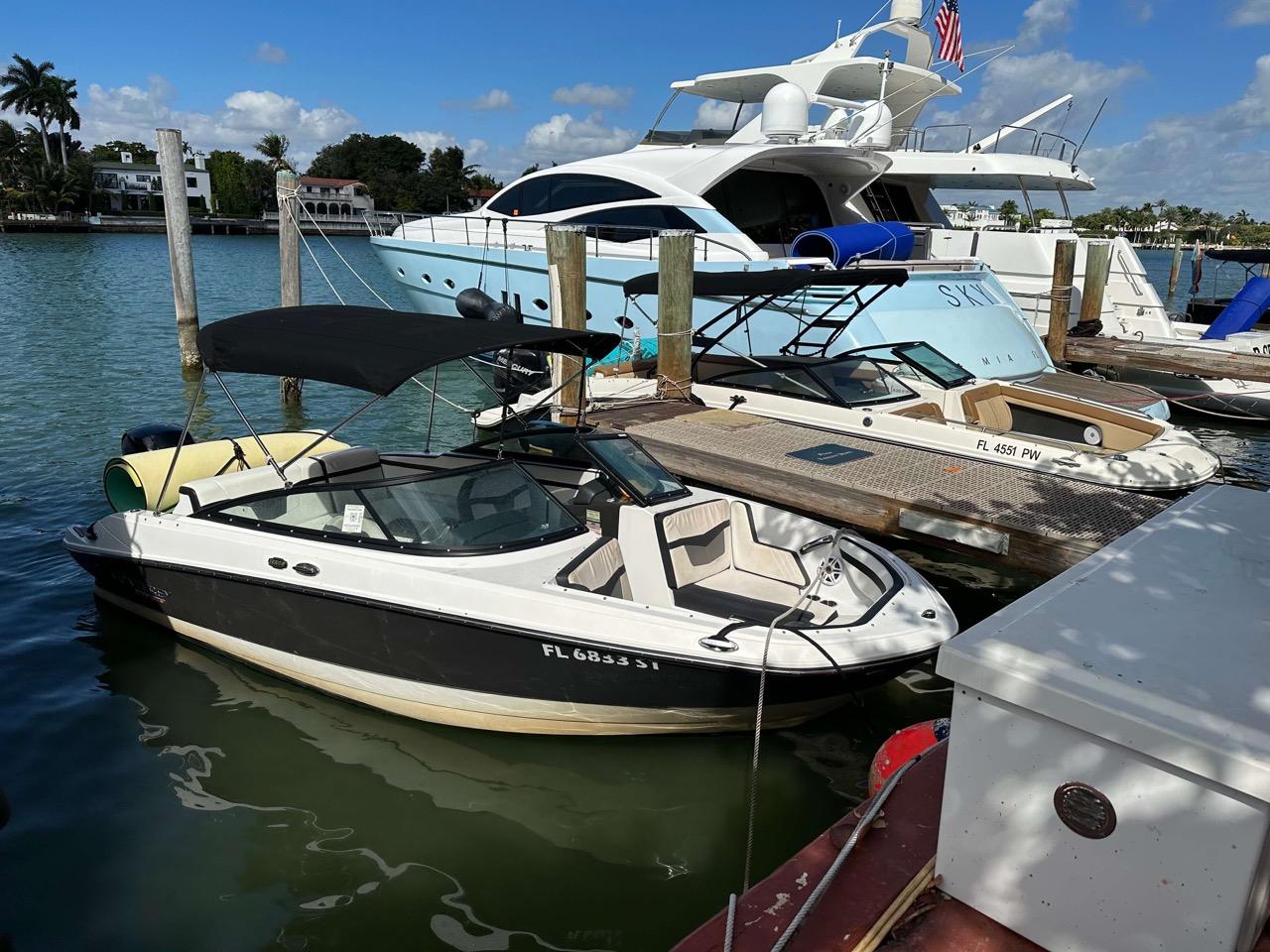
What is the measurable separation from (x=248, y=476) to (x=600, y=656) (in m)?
3.20

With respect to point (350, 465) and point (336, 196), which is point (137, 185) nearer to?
point (336, 196)

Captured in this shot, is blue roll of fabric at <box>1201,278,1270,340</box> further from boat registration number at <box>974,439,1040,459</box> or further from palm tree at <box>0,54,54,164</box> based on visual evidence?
palm tree at <box>0,54,54,164</box>

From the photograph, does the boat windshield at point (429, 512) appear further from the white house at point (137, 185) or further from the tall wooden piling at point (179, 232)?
the white house at point (137, 185)

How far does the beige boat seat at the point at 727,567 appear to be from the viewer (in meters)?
5.68

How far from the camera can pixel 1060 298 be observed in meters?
15.6

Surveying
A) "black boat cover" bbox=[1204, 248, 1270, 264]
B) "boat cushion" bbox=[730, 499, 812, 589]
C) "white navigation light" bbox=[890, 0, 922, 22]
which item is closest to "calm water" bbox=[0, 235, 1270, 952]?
"boat cushion" bbox=[730, 499, 812, 589]

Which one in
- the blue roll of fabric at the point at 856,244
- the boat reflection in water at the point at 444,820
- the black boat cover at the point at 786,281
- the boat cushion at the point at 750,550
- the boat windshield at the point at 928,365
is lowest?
the boat reflection in water at the point at 444,820

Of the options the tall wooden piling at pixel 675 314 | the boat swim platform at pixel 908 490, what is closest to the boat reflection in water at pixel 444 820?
the boat swim platform at pixel 908 490

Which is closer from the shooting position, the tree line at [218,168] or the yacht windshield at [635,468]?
the yacht windshield at [635,468]

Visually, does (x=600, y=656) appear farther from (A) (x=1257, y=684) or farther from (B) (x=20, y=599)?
(B) (x=20, y=599)

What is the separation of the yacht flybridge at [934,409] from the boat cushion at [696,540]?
192 cm

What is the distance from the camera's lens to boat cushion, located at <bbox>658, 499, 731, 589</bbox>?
18.9ft

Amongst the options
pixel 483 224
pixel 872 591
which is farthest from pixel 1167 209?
pixel 872 591

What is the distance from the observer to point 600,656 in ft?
16.1
